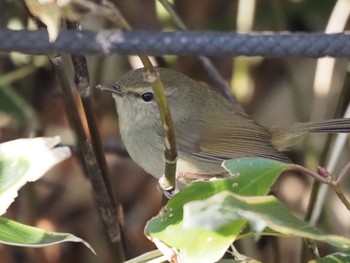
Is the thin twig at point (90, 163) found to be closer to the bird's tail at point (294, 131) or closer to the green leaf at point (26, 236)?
the green leaf at point (26, 236)

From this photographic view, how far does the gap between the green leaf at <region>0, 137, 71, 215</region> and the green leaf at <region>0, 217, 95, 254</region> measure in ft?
0.47

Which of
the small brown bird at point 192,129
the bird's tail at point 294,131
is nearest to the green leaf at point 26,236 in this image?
the small brown bird at point 192,129

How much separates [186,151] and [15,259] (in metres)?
0.97

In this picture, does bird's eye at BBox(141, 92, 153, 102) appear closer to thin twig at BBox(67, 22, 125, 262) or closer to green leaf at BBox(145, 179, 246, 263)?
thin twig at BBox(67, 22, 125, 262)

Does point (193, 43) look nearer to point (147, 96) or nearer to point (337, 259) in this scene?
point (337, 259)

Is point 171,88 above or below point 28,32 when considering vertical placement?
above

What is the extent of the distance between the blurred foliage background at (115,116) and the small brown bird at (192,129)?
250 mm

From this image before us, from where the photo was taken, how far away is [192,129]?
2.60 meters

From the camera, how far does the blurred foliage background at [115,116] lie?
Answer: 9.74 feet

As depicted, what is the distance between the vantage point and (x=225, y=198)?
123 cm

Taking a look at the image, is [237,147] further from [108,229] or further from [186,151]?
[108,229]

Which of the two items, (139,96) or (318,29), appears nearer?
(139,96)

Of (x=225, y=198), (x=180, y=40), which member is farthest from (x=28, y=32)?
(x=225, y=198)

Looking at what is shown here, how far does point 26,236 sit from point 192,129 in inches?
43.5
